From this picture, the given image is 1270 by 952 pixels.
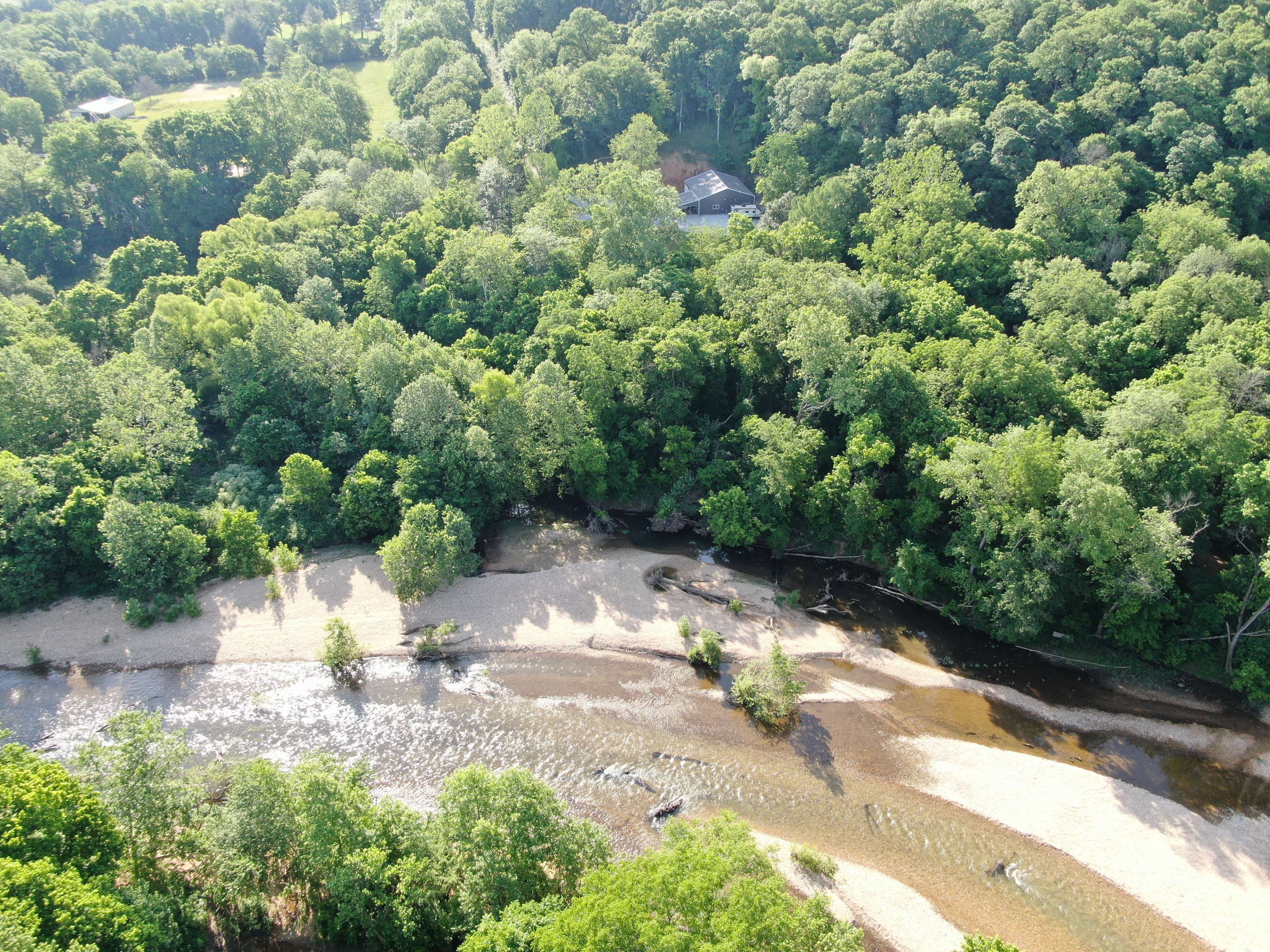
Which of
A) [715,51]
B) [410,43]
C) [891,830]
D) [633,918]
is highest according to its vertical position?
[410,43]

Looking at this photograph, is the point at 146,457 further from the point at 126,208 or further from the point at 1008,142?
the point at 1008,142

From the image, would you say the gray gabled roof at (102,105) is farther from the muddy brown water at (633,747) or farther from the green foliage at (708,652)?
the green foliage at (708,652)

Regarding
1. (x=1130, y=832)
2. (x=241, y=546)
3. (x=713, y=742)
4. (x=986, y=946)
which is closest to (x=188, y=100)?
(x=241, y=546)

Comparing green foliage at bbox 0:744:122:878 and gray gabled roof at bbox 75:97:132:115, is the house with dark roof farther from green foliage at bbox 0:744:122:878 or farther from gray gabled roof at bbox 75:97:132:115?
gray gabled roof at bbox 75:97:132:115

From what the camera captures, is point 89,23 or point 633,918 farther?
point 89,23

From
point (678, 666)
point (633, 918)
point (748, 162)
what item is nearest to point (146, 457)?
point (678, 666)

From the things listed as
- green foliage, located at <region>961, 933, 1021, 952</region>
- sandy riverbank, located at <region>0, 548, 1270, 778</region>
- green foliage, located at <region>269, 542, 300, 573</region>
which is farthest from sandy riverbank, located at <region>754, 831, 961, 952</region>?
green foliage, located at <region>269, 542, 300, 573</region>

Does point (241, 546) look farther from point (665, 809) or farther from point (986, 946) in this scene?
point (986, 946)
